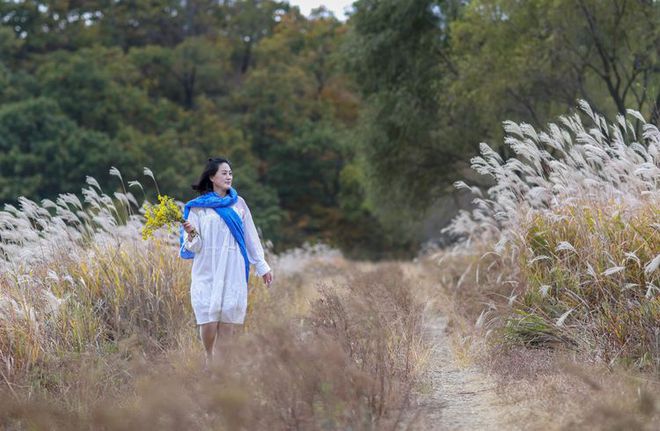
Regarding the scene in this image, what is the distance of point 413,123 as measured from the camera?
24.4m

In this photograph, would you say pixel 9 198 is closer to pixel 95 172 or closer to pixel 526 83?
pixel 95 172

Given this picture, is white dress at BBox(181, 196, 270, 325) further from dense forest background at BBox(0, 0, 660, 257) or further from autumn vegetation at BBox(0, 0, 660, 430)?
dense forest background at BBox(0, 0, 660, 257)

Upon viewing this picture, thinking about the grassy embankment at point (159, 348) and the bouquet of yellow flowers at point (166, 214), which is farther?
the bouquet of yellow flowers at point (166, 214)

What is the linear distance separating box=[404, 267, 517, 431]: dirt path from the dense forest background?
14.2ft

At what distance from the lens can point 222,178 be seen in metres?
7.29

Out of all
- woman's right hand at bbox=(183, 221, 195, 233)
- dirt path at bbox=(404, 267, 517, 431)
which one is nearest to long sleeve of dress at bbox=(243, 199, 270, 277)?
woman's right hand at bbox=(183, 221, 195, 233)

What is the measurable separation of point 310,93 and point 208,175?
137 feet

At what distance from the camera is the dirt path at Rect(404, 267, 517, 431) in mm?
5422

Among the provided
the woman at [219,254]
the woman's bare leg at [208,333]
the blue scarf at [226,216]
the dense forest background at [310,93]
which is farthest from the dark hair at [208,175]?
the dense forest background at [310,93]

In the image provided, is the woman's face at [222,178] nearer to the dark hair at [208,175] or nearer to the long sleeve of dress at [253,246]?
the dark hair at [208,175]

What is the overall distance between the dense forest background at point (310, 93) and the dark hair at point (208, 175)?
17.6 feet

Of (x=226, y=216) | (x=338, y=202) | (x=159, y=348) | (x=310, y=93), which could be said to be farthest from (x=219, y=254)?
(x=310, y=93)

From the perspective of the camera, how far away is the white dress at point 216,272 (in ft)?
22.9

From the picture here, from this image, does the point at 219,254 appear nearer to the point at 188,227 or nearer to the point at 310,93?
the point at 188,227
